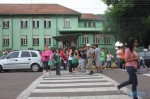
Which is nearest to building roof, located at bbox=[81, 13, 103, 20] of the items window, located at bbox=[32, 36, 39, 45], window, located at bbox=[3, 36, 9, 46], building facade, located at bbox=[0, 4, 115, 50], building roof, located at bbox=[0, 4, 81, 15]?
building roof, located at bbox=[0, 4, 81, 15]

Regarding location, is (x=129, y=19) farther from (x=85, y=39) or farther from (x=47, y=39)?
(x=47, y=39)

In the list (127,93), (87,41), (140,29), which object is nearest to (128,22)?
(140,29)

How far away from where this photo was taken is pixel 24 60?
26062mm

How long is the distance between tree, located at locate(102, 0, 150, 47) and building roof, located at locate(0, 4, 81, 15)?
33.7 feet

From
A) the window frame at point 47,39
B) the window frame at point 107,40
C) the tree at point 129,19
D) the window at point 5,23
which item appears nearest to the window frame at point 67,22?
the window frame at point 47,39

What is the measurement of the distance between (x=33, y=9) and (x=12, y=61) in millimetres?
39929

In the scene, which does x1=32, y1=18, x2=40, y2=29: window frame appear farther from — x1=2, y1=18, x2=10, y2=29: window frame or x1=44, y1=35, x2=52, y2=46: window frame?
x1=2, y1=18, x2=10, y2=29: window frame

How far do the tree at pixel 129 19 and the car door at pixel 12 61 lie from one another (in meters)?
29.9

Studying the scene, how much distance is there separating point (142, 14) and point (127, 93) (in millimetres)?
46103

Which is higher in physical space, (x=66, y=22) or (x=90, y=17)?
(x=90, y=17)

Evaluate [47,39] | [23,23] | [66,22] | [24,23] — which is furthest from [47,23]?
[23,23]

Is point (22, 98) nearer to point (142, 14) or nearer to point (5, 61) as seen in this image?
point (5, 61)

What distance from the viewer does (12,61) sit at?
26.1 meters

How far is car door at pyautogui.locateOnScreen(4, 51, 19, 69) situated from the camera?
26078mm
